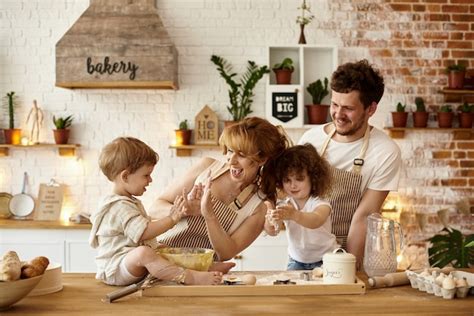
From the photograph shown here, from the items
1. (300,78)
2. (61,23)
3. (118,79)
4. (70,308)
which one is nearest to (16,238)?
(118,79)

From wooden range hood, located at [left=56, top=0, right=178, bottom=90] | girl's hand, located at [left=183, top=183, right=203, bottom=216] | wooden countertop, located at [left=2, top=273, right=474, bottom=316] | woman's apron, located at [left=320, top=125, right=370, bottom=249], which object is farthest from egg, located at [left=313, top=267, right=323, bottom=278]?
wooden range hood, located at [left=56, top=0, right=178, bottom=90]

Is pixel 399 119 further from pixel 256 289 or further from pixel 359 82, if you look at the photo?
pixel 256 289

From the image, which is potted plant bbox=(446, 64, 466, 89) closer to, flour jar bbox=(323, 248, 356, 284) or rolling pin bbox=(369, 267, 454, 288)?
rolling pin bbox=(369, 267, 454, 288)

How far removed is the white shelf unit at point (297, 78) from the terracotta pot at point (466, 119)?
1203mm

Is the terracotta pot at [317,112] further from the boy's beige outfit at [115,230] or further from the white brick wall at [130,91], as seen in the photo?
the boy's beige outfit at [115,230]

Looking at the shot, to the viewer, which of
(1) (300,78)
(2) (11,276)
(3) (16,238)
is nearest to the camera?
(2) (11,276)

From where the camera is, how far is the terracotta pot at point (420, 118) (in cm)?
559

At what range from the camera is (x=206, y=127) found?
559 cm

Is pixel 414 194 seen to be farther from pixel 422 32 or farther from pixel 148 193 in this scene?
pixel 148 193

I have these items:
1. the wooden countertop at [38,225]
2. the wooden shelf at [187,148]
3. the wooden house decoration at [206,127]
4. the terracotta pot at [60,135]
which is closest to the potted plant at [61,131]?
the terracotta pot at [60,135]

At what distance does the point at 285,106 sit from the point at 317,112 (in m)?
0.29

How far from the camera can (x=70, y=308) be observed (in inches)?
79.0

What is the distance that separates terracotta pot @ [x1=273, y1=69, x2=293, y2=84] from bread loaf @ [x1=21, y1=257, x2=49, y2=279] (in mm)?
3680

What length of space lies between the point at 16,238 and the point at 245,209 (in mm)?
3070
